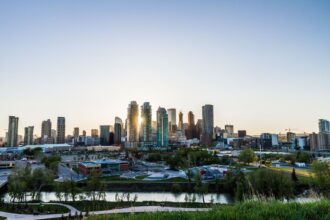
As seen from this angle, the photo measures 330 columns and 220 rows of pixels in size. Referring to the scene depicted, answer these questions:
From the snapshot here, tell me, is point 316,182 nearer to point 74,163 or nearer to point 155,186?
point 155,186

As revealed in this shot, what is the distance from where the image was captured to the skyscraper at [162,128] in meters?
178

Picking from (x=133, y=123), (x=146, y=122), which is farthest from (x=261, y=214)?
(x=133, y=123)

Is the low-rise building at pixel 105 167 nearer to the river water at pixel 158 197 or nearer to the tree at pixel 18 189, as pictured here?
the river water at pixel 158 197

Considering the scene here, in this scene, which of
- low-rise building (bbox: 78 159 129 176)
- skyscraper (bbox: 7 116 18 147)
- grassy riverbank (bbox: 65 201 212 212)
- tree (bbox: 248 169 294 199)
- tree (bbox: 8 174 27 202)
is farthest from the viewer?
skyscraper (bbox: 7 116 18 147)

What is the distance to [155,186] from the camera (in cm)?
4369

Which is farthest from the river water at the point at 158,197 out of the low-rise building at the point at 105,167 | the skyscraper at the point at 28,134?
the skyscraper at the point at 28,134

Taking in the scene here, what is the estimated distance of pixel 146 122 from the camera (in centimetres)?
18425

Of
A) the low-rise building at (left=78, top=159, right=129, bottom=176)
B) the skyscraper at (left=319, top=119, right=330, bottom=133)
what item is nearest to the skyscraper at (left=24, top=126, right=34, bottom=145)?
the low-rise building at (left=78, top=159, right=129, bottom=176)

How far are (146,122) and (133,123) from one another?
1058 centimetres

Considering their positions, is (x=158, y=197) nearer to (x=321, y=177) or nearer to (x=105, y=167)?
(x=321, y=177)

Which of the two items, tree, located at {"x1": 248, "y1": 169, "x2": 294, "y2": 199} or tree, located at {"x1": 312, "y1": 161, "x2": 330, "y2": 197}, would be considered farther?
tree, located at {"x1": 248, "y1": 169, "x2": 294, "y2": 199}

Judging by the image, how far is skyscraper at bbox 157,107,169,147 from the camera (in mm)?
178500

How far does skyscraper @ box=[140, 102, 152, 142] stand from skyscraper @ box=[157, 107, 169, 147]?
20.1 ft

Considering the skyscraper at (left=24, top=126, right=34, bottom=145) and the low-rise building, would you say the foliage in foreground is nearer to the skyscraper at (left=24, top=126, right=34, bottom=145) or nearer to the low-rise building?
the low-rise building
